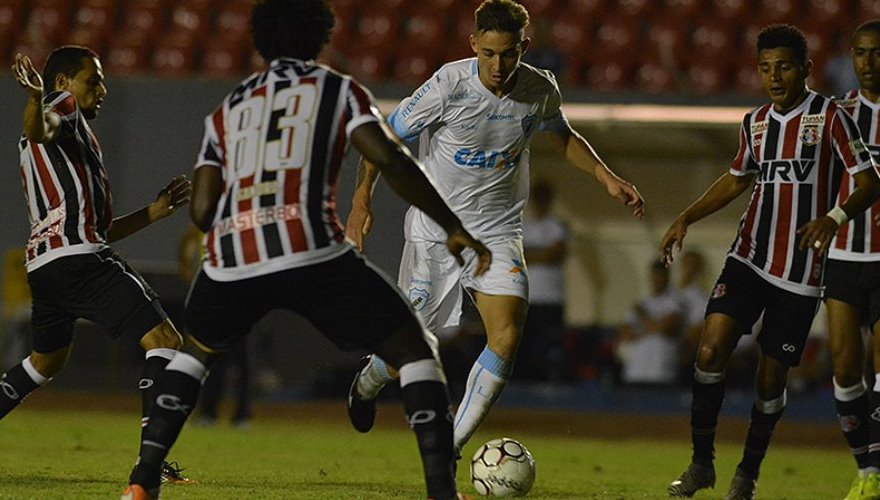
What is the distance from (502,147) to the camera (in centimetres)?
722

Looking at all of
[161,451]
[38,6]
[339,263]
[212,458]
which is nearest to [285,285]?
[339,263]

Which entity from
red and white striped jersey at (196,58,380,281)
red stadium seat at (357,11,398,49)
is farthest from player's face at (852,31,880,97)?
red stadium seat at (357,11,398,49)

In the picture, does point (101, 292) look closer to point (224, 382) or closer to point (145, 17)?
point (224, 382)

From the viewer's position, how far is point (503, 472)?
6.89 meters

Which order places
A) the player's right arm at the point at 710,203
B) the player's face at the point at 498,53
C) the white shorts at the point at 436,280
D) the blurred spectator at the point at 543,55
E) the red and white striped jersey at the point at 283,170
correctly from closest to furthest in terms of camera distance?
the red and white striped jersey at the point at 283,170, the player's face at the point at 498,53, the player's right arm at the point at 710,203, the white shorts at the point at 436,280, the blurred spectator at the point at 543,55

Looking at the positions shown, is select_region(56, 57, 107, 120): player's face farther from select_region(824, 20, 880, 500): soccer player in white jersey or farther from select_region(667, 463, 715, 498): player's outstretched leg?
select_region(824, 20, 880, 500): soccer player in white jersey

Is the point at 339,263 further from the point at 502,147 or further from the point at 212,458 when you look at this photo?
the point at 212,458

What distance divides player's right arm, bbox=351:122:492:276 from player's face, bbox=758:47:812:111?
2.55 meters

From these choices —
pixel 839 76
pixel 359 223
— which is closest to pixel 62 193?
pixel 359 223

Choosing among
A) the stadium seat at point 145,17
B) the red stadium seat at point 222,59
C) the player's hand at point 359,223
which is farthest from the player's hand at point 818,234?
the stadium seat at point 145,17

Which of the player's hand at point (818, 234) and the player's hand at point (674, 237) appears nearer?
the player's hand at point (818, 234)

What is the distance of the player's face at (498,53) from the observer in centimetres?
687

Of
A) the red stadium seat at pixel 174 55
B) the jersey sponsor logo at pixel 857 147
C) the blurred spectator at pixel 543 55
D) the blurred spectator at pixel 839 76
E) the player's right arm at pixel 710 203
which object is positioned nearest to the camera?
the jersey sponsor logo at pixel 857 147

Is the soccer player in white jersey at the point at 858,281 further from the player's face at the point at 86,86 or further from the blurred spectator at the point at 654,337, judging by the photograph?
the blurred spectator at the point at 654,337
